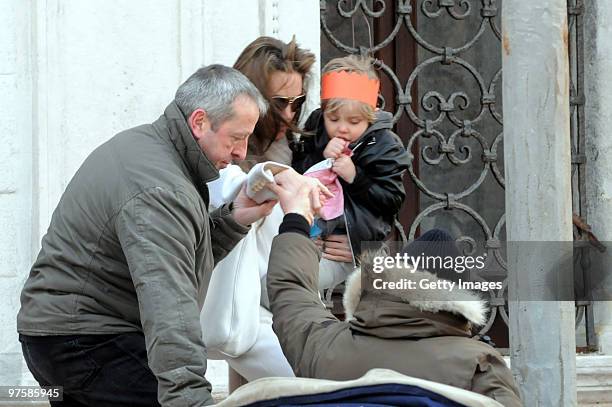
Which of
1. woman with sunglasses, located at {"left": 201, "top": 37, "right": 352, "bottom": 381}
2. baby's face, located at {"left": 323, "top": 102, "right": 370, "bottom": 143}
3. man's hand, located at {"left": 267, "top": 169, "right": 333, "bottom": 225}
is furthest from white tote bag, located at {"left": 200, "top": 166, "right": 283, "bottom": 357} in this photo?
baby's face, located at {"left": 323, "top": 102, "right": 370, "bottom": 143}

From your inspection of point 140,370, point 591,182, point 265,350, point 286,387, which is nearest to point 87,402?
point 140,370

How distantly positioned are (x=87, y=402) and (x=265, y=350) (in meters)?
0.68

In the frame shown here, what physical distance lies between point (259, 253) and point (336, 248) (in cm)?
38

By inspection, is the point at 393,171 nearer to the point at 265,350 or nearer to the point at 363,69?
the point at 363,69

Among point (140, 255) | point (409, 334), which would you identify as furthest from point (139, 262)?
point (409, 334)

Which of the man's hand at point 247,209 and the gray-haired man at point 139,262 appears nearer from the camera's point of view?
the gray-haired man at point 139,262

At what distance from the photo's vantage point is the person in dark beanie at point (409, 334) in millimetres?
2781

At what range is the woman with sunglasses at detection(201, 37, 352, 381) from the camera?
12.7 feet

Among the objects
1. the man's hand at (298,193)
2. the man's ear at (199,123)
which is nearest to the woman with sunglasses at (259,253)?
the man's hand at (298,193)

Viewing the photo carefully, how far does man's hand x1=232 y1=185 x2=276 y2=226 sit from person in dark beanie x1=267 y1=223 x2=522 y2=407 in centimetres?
86

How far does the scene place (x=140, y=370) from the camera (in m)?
3.47

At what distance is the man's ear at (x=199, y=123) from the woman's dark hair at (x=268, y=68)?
62 cm

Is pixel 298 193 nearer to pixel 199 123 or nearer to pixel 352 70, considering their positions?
pixel 199 123

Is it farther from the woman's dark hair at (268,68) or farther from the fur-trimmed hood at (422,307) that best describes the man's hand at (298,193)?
the fur-trimmed hood at (422,307)
